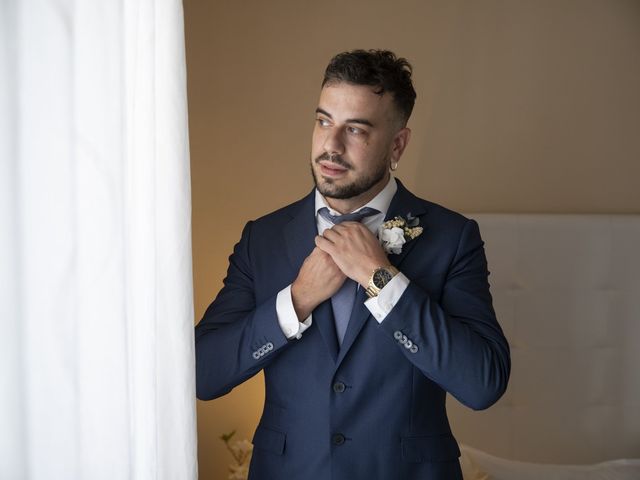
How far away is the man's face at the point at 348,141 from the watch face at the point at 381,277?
0.87 ft

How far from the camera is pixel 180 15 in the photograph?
1.09 meters

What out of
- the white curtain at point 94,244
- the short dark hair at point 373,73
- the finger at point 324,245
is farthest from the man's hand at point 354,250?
the white curtain at point 94,244

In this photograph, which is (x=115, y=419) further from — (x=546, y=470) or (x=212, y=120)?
(x=546, y=470)

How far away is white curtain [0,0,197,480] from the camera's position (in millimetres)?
927

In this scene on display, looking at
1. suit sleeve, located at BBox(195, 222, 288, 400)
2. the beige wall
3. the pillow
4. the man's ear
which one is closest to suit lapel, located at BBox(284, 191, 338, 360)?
suit sleeve, located at BBox(195, 222, 288, 400)

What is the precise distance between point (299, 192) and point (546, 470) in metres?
1.47

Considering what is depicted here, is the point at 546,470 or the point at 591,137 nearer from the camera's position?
the point at 546,470

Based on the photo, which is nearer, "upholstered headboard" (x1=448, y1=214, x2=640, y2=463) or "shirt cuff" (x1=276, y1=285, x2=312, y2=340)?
"shirt cuff" (x1=276, y1=285, x2=312, y2=340)

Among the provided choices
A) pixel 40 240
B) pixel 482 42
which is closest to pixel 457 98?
pixel 482 42

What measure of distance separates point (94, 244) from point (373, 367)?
100cm

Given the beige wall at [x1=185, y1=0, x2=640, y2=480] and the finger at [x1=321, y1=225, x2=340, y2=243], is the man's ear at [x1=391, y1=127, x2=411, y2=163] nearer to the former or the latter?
the finger at [x1=321, y1=225, x2=340, y2=243]

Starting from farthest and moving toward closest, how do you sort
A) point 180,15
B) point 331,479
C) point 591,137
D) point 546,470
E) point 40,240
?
point 591,137 → point 546,470 → point 331,479 → point 180,15 → point 40,240

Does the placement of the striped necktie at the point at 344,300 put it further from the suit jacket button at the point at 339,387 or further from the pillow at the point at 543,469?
the pillow at the point at 543,469

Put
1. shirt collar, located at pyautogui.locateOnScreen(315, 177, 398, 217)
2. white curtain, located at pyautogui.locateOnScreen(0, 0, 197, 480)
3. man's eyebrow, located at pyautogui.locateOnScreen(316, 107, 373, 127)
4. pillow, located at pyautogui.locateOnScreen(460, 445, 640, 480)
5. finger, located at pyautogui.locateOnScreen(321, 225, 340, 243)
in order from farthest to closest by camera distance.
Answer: pillow, located at pyautogui.locateOnScreen(460, 445, 640, 480), shirt collar, located at pyautogui.locateOnScreen(315, 177, 398, 217), man's eyebrow, located at pyautogui.locateOnScreen(316, 107, 373, 127), finger, located at pyautogui.locateOnScreen(321, 225, 340, 243), white curtain, located at pyautogui.locateOnScreen(0, 0, 197, 480)
